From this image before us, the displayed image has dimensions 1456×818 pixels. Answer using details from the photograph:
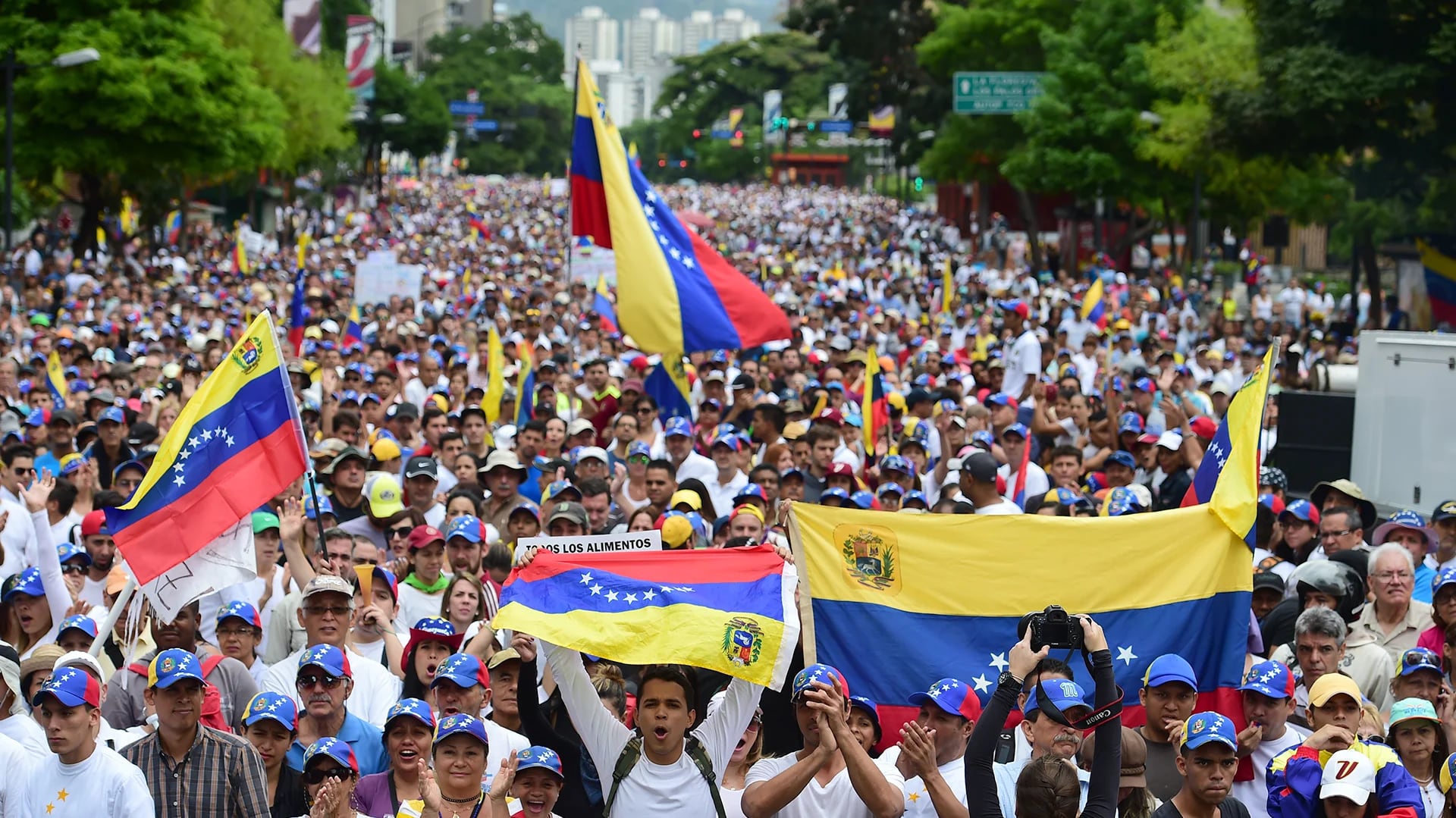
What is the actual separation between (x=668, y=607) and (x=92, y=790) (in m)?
1.97

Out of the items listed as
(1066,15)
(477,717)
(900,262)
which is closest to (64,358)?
(477,717)

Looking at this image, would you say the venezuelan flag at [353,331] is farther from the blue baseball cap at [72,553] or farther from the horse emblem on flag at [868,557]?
the horse emblem on flag at [868,557]

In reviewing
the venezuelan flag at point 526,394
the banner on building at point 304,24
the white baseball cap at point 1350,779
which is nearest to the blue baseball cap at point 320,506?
the venezuelan flag at point 526,394

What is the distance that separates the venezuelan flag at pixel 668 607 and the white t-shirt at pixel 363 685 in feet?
3.49

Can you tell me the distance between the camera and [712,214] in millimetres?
88875

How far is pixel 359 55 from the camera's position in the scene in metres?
80.0

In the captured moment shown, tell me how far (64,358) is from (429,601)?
11329 mm

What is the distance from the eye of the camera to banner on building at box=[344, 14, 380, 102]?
7969cm

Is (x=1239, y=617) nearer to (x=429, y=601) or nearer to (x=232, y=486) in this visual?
(x=429, y=601)

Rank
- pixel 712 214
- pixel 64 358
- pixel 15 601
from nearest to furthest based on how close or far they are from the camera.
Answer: pixel 15 601, pixel 64 358, pixel 712 214

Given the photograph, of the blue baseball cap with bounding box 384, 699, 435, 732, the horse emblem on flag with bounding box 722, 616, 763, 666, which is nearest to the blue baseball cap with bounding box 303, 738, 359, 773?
the blue baseball cap with bounding box 384, 699, 435, 732

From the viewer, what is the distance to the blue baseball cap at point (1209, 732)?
5.70 m

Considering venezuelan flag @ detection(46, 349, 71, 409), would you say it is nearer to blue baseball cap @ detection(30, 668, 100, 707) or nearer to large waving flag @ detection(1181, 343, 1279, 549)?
blue baseball cap @ detection(30, 668, 100, 707)

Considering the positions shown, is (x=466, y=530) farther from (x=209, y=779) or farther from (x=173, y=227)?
(x=173, y=227)
